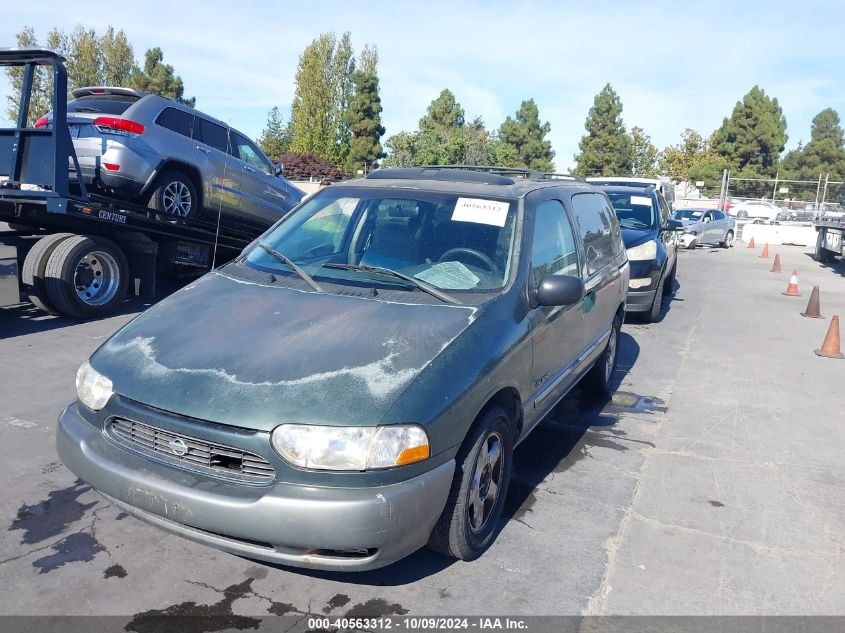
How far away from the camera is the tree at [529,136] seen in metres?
58.9

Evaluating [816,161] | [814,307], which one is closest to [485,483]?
[814,307]

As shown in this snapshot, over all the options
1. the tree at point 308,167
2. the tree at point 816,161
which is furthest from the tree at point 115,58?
the tree at point 816,161

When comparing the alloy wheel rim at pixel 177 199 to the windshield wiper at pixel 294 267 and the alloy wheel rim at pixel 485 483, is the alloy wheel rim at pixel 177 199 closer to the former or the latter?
the windshield wiper at pixel 294 267

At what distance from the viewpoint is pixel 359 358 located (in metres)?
2.94

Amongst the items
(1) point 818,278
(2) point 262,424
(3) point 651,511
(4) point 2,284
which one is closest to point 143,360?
(2) point 262,424

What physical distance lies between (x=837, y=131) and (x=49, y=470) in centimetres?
10643

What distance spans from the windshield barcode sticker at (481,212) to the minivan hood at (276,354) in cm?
81

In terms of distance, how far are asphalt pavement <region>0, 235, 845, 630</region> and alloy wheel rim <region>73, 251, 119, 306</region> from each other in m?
1.45

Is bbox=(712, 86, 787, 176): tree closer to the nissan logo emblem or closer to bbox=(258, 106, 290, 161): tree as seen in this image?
bbox=(258, 106, 290, 161): tree

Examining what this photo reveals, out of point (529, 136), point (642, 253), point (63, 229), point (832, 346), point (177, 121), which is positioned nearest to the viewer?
point (832, 346)

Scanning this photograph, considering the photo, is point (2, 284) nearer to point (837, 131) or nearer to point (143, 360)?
point (143, 360)

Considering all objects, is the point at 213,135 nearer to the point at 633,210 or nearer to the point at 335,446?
the point at 633,210

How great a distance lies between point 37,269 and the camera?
749cm

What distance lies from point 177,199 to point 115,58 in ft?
121
